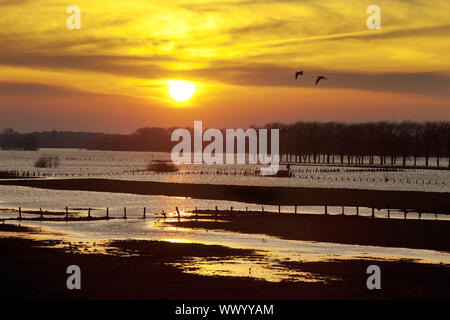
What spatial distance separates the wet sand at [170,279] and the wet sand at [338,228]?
33.5ft

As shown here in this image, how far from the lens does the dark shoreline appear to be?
8725 centimetres

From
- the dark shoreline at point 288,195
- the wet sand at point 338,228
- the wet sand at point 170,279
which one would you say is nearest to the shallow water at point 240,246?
the wet sand at point 170,279

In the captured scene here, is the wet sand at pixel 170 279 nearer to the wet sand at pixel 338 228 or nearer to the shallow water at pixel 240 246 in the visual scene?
the shallow water at pixel 240 246

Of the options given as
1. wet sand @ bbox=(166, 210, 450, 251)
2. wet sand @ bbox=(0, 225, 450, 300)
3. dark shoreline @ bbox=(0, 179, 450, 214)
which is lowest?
wet sand @ bbox=(0, 225, 450, 300)

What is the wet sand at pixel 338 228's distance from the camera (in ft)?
164

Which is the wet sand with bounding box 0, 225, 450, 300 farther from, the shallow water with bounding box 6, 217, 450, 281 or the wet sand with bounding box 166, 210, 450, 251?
the wet sand with bounding box 166, 210, 450, 251

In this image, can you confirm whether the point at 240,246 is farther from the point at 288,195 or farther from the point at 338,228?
the point at 288,195

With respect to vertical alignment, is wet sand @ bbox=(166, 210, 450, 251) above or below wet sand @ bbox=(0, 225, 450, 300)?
above

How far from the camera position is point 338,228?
189ft

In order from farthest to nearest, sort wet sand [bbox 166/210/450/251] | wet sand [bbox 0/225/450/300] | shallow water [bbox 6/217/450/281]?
1. wet sand [bbox 166/210/450/251]
2. shallow water [bbox 6/217/450/281]
3. wet sand [bbox 0/225/450/300]

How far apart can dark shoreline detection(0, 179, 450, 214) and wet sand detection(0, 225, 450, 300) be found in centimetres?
3666

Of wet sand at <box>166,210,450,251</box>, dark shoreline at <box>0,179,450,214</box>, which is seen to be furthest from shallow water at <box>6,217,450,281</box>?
dark shoreline at <box>0,179,450,214</box>

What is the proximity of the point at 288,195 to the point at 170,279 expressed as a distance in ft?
236
